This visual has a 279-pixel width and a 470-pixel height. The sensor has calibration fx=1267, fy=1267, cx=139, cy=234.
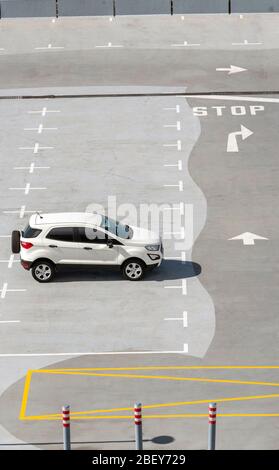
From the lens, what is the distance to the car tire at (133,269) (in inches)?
1554

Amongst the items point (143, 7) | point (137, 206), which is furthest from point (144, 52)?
point (137, 206)

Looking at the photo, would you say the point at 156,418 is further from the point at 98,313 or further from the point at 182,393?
the point at 98,313

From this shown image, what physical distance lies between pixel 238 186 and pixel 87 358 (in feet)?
46.5

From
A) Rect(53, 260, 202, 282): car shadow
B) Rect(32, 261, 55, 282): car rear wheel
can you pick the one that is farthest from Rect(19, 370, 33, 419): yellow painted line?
Rect(53, 260, 202, 282): car shadow

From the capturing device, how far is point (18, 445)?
99.3ft

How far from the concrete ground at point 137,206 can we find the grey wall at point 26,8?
2.87 meters

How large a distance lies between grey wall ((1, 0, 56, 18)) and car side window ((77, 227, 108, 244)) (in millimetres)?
30930

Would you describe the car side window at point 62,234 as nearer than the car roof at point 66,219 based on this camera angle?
Yes

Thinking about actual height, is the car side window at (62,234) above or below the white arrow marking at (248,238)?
below

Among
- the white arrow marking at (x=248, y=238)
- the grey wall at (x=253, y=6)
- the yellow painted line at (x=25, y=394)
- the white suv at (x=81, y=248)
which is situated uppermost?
the grey wall at (x=253, y=6)

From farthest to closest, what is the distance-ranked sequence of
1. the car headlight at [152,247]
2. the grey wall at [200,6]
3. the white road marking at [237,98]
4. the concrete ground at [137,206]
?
the grey wall at [200,6] < the white road marking at [237,98] < the car headlight at [152,247] < the concrete ground at [137,206]

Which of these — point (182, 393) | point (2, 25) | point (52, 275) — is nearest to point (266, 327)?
point (182, 393)

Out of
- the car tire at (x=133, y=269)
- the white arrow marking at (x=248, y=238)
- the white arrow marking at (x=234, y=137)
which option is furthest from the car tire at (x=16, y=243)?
the white arrow marking at (x=234, y=137)

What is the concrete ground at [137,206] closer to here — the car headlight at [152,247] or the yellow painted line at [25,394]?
the yellow painted line at [25,394]
